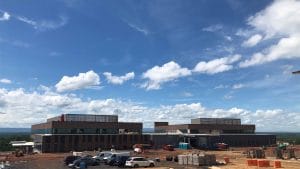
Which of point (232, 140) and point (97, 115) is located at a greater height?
point (97, 115)

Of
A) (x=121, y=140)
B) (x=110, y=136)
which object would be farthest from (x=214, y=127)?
(x=110, y=136)

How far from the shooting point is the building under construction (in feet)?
388

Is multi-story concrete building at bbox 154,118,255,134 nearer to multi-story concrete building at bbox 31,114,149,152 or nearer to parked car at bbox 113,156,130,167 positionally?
multi-story concrete building at bbox 31,114,149,152

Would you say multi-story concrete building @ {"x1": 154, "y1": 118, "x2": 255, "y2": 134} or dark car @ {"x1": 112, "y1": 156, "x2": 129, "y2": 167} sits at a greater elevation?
multi-story concrete building @ {"x1": 154, "y1": 118, "x2": 255, "y2": 134}

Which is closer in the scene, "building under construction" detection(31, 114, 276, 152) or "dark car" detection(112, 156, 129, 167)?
"dark car" detection(112, 156, 129, 167)

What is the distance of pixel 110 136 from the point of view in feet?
410

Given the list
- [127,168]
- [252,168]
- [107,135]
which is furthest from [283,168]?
[107,135]

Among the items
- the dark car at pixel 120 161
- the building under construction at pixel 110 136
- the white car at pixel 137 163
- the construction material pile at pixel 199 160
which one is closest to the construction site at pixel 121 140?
the building under construction at pixel 110 136

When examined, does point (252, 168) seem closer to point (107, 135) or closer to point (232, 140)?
point (107, 135)

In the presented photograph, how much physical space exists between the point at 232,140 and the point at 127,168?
8330cm

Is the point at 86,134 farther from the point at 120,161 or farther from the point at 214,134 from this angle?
the point at 120,161

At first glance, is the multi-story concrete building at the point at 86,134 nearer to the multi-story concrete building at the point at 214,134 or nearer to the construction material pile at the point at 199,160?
the multi-story concrete building at the point at 214,134

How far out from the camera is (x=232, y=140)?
462ft

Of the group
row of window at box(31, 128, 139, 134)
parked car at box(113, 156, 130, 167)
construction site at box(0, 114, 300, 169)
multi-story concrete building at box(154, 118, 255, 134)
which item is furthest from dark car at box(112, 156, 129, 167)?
multi-story concrete building at box(154, 118, 255, 134)
